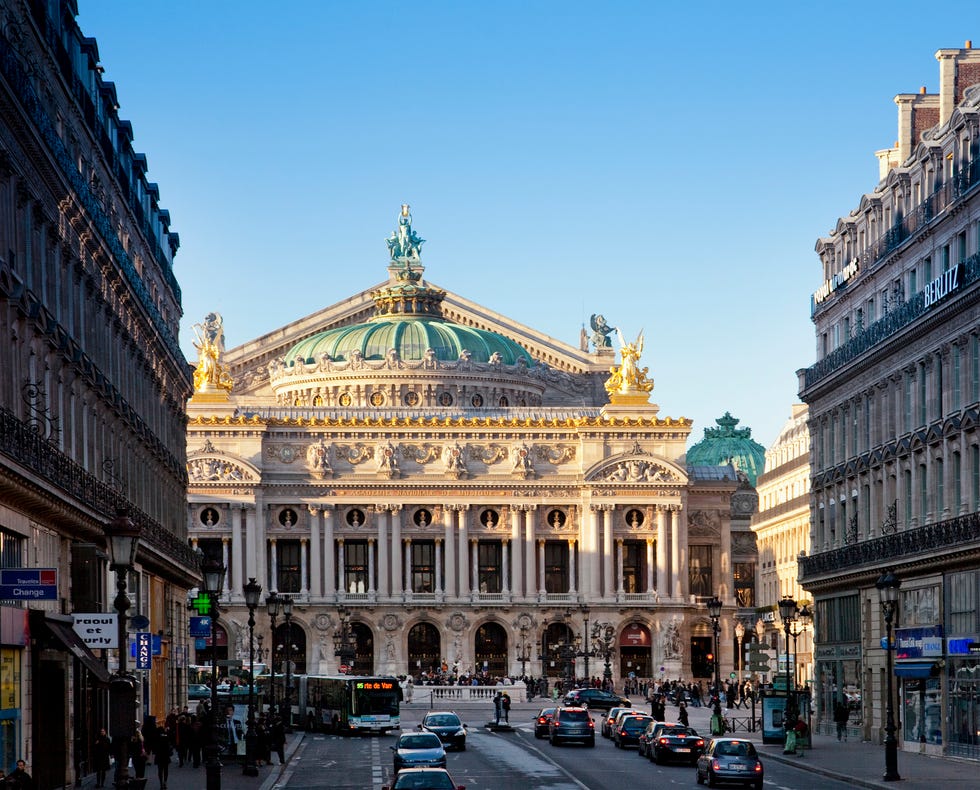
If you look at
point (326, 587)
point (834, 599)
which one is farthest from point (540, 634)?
point (834, 599)

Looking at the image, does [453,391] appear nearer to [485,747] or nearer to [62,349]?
[485,747]

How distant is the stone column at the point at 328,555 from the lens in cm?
16525

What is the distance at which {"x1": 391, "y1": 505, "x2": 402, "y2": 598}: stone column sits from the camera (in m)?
166

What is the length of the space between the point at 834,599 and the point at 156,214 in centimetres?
3196

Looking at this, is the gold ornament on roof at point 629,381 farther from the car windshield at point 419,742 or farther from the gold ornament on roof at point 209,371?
the car windshield at point 419,742

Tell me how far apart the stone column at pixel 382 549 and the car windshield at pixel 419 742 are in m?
102

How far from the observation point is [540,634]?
165250 mm

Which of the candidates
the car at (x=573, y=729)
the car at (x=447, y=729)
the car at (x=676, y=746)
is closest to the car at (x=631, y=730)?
the car at (x=573, y=729)

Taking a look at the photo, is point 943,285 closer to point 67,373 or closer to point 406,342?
point 67,373

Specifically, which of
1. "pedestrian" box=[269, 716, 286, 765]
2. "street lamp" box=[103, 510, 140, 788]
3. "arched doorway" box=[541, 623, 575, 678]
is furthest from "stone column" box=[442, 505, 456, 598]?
"street lamp" box=[103, 510, 140, 788]

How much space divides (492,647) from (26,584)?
126216 mm

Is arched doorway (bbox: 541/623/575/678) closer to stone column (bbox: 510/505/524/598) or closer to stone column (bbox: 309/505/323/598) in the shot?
stone column (bbox: 510/505/524/598)

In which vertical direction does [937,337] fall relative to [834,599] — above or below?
above

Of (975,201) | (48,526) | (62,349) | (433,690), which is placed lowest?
(433,690)
